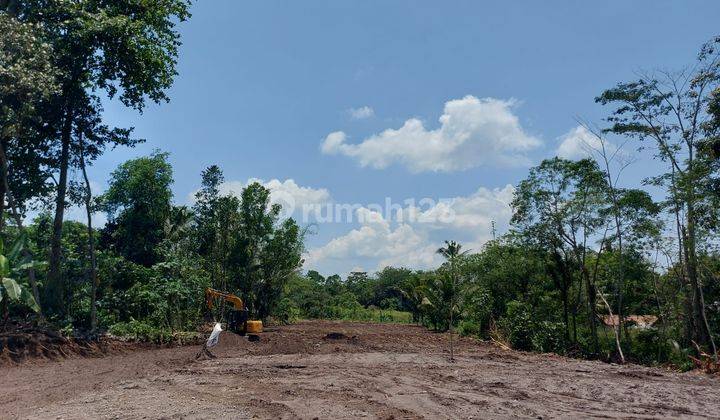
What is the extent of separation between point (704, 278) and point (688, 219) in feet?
11.0

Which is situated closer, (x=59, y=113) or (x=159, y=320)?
(x=59, y=113)

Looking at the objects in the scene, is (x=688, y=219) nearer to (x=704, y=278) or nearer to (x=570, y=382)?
(x=704, y=278)

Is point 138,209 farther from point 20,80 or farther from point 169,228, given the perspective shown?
point 20,80

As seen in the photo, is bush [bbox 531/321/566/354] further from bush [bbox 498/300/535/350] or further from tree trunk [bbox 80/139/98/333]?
tree trunk [bbox 80/139/98/333]

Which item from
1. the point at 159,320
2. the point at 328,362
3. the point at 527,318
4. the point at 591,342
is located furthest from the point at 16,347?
the point at 591,342

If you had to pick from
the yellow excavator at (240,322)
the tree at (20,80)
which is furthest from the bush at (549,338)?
the tree at (20,80)

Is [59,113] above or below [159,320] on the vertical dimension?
above

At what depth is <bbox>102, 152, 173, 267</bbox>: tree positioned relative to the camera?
26.5m

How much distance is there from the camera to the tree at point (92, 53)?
1675cm

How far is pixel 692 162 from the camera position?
17469 millimetres

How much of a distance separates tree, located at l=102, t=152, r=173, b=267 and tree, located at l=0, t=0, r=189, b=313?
651cm

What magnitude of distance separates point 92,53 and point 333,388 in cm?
1482

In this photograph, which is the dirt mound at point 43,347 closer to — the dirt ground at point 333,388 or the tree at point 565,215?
the dirt ground at point 333,388

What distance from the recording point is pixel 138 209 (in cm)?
2677
